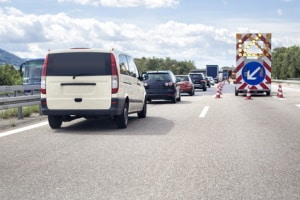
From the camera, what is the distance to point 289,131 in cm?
1089

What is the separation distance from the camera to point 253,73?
89.6 feet

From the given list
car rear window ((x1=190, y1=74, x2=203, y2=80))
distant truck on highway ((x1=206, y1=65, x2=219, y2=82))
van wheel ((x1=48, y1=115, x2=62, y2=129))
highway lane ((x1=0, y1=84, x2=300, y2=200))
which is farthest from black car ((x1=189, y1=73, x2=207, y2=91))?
distant truck on highway ((x1=206, y1=65, x2=219, y2=82))

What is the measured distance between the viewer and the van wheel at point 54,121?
11305 millimetres

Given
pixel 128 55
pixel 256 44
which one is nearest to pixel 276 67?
pixel 256 44

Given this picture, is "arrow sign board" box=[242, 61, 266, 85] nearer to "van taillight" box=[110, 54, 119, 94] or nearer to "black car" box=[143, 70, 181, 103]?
"black car" box=[143, 70, 181, 103]

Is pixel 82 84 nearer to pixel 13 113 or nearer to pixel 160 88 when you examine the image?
pixel 13 113

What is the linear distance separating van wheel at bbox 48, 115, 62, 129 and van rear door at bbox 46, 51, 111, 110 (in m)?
0.42

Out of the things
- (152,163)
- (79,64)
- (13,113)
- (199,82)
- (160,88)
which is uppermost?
(79,64)

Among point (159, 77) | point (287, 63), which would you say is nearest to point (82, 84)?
point (159, 77)

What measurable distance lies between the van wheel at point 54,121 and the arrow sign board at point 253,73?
17236mm

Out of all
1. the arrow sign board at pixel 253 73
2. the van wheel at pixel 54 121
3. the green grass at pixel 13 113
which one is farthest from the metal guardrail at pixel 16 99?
the arrow sign board at pixel 253 73

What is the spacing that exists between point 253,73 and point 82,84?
17.8 m

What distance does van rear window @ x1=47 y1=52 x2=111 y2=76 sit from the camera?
1088 cm

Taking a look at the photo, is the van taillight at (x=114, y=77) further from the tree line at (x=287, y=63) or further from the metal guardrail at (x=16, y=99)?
the tree line at (x=287, y=63)
